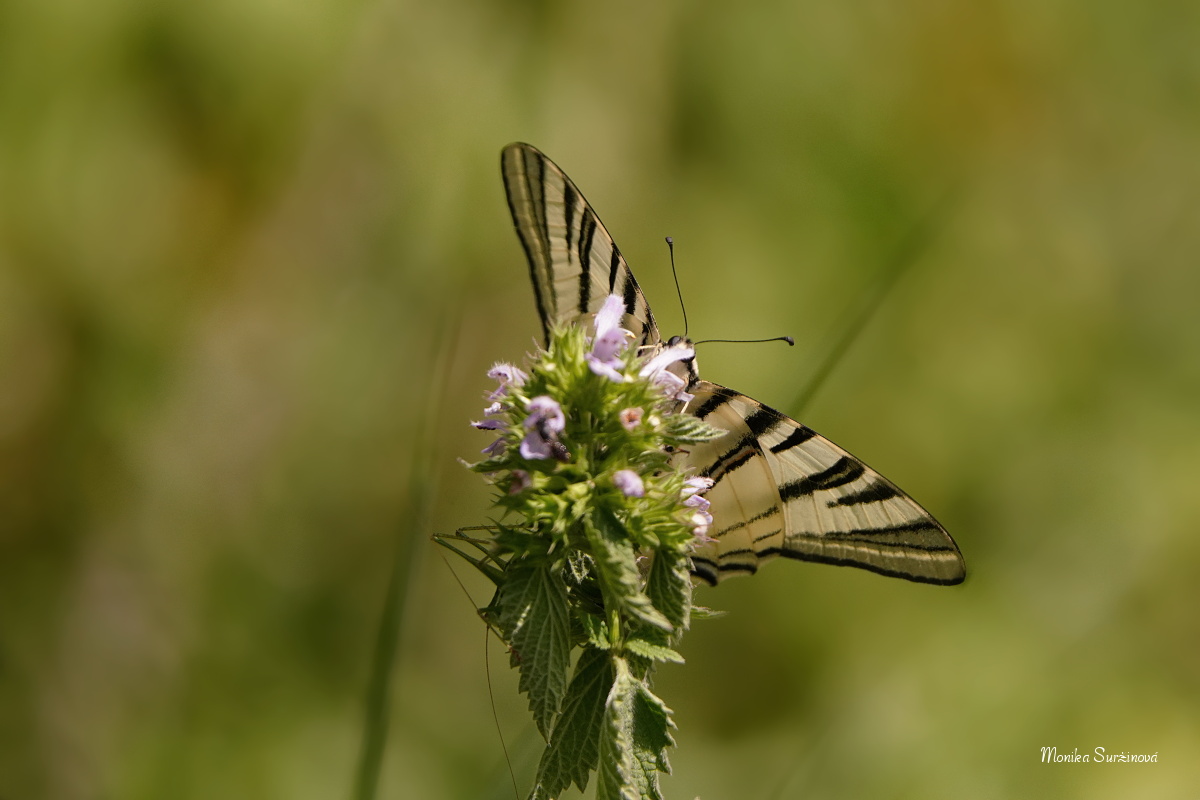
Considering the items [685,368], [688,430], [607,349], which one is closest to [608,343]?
[607,349]

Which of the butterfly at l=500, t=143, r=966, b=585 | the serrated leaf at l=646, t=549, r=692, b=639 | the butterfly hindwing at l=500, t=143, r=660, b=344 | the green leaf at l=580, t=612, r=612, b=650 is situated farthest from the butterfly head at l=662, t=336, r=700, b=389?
the green leaf at l=580, t=612, r=612, b=650

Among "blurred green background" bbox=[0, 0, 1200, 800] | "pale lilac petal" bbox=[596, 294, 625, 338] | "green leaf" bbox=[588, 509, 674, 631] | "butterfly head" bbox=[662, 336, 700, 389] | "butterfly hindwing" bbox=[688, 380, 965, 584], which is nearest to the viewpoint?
"green leaf" bbox=[588, 509, 674, 631]

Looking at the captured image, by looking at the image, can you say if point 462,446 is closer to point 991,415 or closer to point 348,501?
point 348,501

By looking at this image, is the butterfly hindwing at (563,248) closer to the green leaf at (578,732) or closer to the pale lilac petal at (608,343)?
the pale lilac petal at (608,343)

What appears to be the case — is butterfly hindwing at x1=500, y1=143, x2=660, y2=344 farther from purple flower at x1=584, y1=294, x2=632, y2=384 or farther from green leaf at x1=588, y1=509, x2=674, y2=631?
green leaf at x1=588, y1=509, x2=674, y2=631

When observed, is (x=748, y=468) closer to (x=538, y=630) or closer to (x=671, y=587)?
(x=671, y=587)

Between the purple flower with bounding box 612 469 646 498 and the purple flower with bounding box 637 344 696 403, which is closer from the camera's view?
the purple flower with bounding box 612 469 646 498
